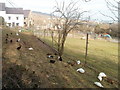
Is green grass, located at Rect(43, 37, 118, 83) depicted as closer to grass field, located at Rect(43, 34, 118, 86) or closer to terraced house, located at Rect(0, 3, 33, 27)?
grass field, located at Rect(43, 34, 118, 86)

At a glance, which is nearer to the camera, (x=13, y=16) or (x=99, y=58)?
(x=99, y=58)

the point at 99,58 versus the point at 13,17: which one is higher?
the point at 13,17

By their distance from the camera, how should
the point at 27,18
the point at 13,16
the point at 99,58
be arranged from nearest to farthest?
1. the point at 99,58
2. the point at 13,16
3. the point at 27,18

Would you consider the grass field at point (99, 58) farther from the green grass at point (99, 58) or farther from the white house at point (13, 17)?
the white house at point (13, 17)

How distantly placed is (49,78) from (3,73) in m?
1.62

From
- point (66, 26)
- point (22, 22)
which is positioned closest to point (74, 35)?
point (22, 22)

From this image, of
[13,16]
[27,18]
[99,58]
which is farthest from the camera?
[27,18]

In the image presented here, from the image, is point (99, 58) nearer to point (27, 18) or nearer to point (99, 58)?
point (99, 58)

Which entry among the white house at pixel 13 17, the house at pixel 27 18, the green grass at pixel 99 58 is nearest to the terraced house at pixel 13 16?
the white house at pixel 13 17

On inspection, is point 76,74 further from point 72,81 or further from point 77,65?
point 77,65

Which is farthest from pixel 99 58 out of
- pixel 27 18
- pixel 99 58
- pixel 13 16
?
pixel 27 18

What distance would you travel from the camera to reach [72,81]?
4.96m

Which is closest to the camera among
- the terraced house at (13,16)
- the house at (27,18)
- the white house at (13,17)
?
the terraced house at (13,16)

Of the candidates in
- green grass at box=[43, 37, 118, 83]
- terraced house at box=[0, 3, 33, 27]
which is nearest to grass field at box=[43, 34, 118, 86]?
green grass at box=[43, 37, 118, 83]
